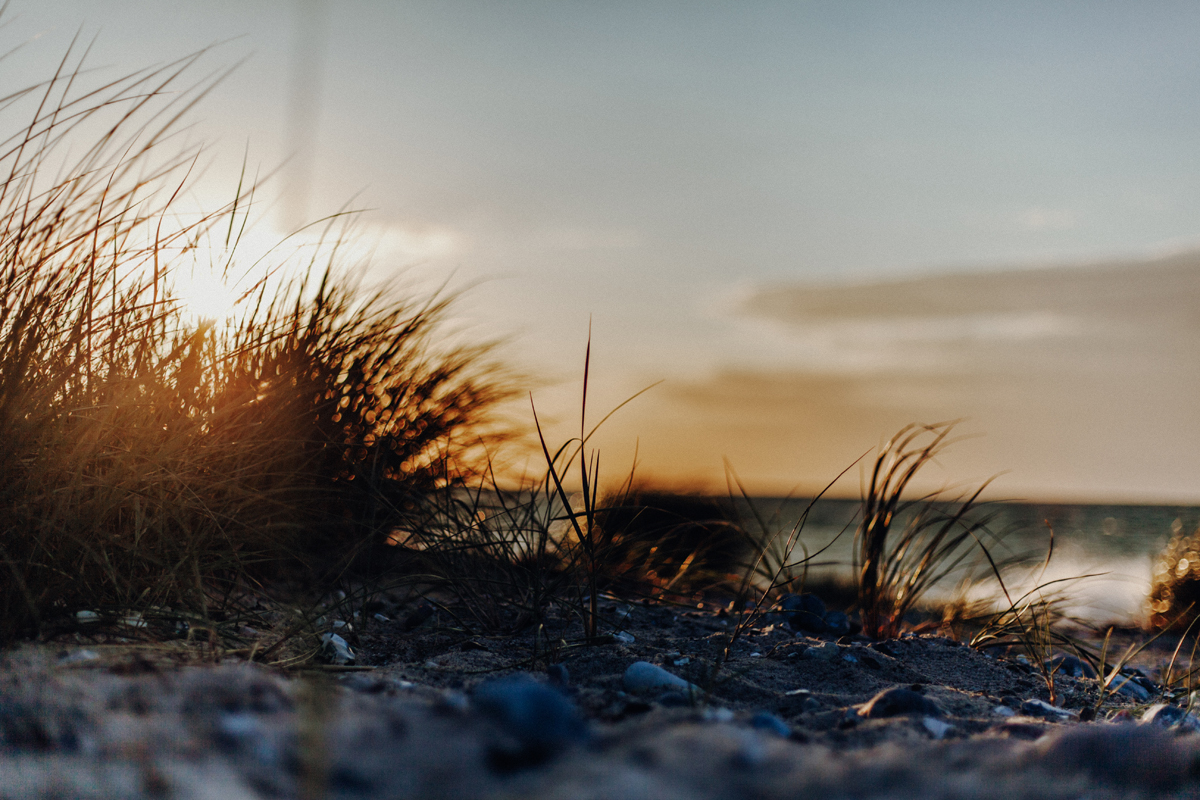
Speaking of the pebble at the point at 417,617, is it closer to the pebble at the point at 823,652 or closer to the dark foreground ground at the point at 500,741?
the dark foreground ground at the point at 500,741

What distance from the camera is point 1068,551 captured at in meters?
13.1

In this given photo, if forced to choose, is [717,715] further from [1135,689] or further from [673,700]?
[1135,689]

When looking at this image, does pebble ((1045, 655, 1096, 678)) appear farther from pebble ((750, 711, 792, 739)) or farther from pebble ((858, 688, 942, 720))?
pebble ((750, 711, 792, 739))

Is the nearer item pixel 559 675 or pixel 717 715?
pixel 717 715

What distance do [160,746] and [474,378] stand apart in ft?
7.47

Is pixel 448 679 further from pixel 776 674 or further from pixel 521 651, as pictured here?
pixel 776 674

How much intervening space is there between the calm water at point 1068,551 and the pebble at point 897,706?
1.25ft

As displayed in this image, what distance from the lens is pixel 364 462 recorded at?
2703 mm

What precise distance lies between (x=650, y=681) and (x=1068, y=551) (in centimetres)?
1391

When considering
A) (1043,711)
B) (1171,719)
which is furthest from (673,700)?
(1171,719)

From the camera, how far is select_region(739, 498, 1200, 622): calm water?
3.09 m

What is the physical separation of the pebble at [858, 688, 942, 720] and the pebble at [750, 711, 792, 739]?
263 mm

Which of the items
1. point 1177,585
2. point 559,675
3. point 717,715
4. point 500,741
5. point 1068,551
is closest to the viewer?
point 500,741

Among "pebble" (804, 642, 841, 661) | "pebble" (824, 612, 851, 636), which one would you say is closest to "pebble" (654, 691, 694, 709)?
"pebble" (804, 642, 841, 661)
